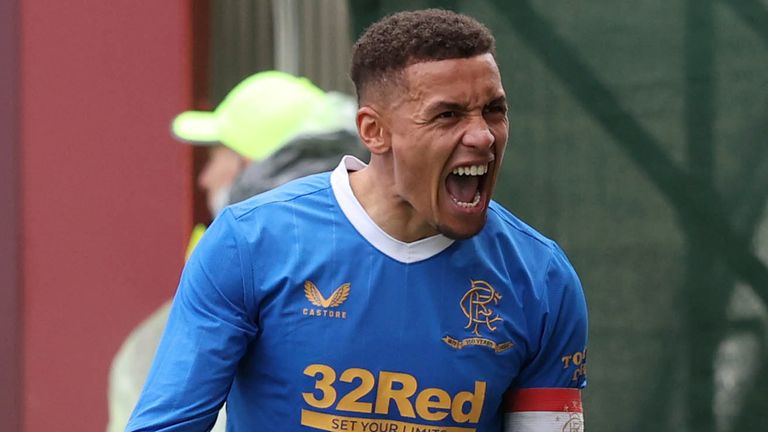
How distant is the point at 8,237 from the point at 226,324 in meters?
3.92

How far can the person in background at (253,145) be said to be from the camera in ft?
14.7

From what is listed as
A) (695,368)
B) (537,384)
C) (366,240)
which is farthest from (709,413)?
(366,240)

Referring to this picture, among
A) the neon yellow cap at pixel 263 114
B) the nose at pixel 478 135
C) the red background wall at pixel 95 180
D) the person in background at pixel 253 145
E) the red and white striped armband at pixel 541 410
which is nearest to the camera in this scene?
the nose at pixel 478 135

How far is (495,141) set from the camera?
9.93 feet

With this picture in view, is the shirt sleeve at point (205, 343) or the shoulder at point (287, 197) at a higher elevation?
the shoulder at point (287, 197)

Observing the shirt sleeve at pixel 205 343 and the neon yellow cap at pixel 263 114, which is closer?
the shirt sleeve at pixel 205 343

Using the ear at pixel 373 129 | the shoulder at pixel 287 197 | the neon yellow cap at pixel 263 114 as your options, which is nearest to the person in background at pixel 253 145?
the neon yellow cap at pixel 263 114

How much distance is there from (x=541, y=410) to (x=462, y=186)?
55 cm

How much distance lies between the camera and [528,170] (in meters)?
5.58

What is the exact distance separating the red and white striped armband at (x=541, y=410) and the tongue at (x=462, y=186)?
1.60ft

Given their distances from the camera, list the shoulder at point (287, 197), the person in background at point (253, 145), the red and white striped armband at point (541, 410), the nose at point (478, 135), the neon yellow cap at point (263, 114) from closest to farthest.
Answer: the nose at point (478, 135)
the shoulder at point (287, 197)
the red and white striped armband at point (541, 410)
the person in background at point (253, 145)
the neon yellow cap at point (263, 114)

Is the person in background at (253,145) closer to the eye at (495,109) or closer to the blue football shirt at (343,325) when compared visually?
the blue football shirt at (343,325)

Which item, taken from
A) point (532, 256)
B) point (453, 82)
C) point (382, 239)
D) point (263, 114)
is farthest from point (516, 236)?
point (263, 114)

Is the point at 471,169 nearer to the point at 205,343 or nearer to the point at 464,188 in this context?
the point at 464,188
